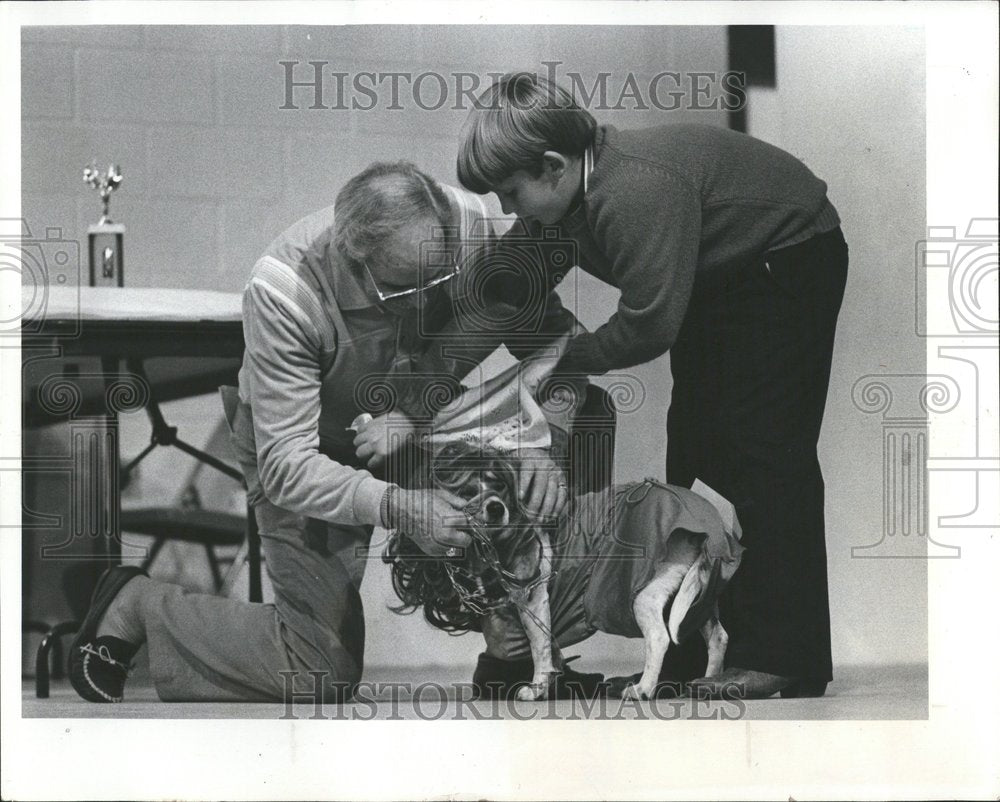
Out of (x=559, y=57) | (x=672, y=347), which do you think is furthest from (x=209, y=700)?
(x=559, y=57)

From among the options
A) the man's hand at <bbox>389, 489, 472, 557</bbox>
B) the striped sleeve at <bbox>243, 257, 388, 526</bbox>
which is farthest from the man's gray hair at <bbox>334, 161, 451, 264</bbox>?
the man's hand at <bbox>389, 489, 472, 557</bbox>

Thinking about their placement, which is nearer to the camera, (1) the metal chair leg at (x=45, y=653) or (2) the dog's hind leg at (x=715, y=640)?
(2) the dog's hind leg at (x=715, y=640)

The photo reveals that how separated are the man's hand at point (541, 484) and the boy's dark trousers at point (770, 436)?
31 centimetres

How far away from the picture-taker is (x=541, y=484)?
3.51 m

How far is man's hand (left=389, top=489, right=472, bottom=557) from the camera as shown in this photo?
3.51m

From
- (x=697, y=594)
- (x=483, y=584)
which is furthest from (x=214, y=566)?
(x=697, y=594)

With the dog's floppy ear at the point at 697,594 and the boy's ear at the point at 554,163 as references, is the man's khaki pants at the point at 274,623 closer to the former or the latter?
the dog's floppy ear at the point at 697,594

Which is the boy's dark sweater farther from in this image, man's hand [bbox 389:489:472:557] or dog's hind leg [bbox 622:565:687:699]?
dog's hind leg [bbox 622:565:687:699]

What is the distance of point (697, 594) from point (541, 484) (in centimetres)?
54

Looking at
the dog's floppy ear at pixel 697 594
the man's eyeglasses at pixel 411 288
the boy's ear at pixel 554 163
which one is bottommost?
the dog's floppy ear at pixel 697 594

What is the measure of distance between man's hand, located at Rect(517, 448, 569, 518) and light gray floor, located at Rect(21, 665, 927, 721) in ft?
1.64

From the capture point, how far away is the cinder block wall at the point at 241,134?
3.53 metres

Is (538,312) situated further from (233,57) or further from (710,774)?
(710,774)

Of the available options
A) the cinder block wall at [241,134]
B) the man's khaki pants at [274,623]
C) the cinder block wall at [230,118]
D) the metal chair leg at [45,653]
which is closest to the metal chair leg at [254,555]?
the man's khaki pants at [274,623]
